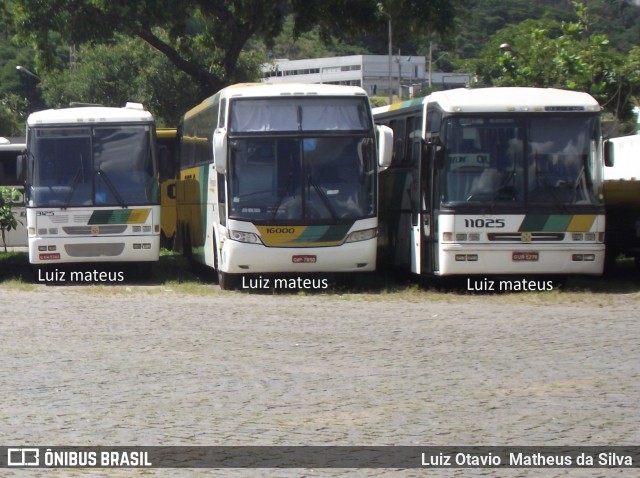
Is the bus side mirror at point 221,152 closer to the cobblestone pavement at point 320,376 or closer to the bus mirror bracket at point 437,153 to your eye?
the cobblestone pavement at point 320,376

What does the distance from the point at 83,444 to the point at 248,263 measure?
1004cm

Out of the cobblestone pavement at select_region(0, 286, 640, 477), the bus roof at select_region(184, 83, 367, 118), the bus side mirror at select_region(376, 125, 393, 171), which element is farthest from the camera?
the bus roof at select_region(184, 83, 367, 118)

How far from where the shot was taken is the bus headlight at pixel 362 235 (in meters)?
17.8

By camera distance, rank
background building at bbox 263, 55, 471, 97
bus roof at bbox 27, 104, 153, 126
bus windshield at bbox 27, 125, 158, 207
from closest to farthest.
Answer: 1. bus windshield at bbox 27, 125, 158, 207
2. bus roof at bbox 27, 104, 153, 126
3. background building at bbox 263, 55, 471, 97

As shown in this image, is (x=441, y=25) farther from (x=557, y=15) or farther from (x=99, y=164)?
(x=557, y=15)

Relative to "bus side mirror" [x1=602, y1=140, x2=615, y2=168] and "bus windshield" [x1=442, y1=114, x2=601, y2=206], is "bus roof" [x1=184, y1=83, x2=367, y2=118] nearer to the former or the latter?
"bus windshield" [x1=442, y1=114, x2=601, y2=206]

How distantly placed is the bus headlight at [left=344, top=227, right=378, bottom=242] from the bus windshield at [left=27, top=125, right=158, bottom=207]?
4420 millimetres

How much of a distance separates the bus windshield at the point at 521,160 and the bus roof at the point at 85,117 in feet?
20.5

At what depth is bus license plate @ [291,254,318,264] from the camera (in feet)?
57.6

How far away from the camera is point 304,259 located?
17562 millimetres

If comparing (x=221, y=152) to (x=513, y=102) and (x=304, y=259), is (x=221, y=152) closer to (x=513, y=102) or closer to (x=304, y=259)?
(x=304, y=259)

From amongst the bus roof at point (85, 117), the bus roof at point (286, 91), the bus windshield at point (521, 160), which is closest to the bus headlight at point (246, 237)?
the bus roof at point (286, 91)

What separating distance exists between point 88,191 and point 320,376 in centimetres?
1111

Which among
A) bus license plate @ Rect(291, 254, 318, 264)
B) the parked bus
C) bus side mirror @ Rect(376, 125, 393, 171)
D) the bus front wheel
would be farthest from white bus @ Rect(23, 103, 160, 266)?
the parked bus
